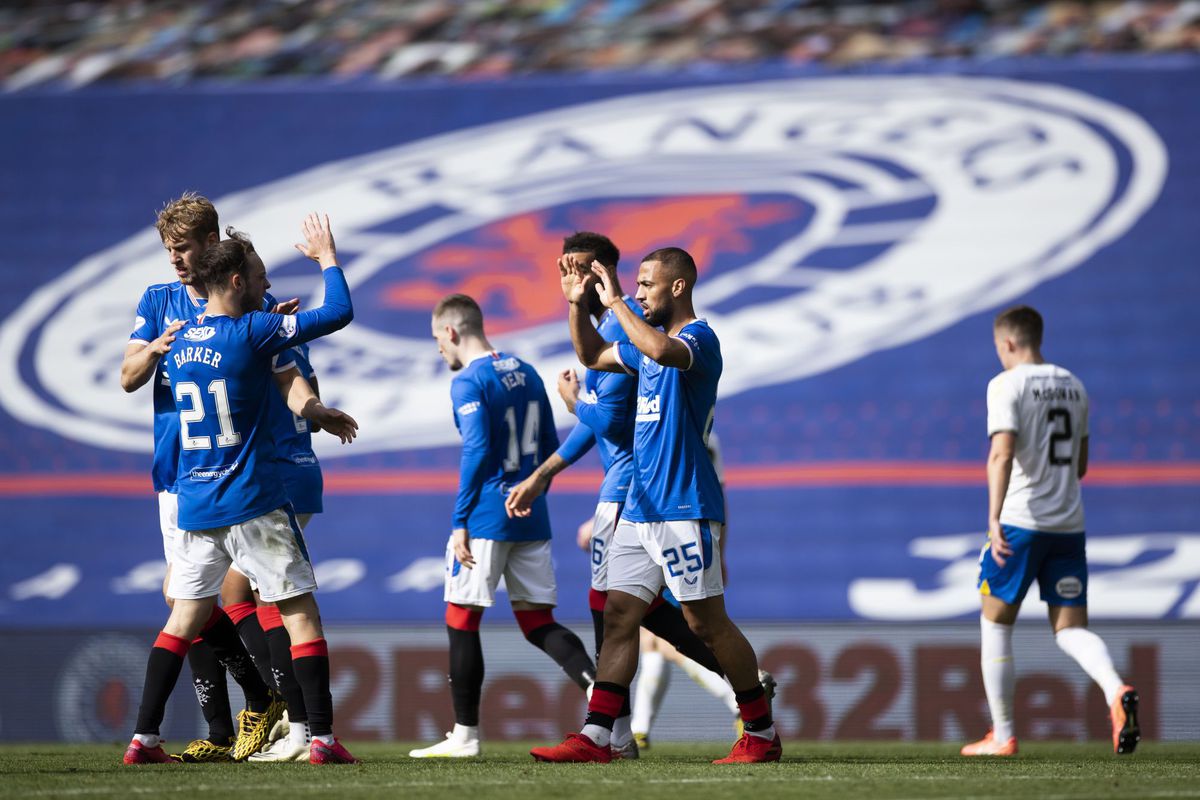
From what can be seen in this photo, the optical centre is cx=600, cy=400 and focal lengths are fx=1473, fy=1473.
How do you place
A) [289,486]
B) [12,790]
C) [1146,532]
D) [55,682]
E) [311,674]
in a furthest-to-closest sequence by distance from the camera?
[1146,532] < [55,682] < [289,486] < [311,674] < [12,790]

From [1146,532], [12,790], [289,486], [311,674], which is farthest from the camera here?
[1146,532]

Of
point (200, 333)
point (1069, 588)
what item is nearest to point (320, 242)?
point (200, 333)

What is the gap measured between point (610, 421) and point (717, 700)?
12.6 ft

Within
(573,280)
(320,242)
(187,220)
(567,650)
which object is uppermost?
(187,220)

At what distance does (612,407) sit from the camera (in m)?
6.10

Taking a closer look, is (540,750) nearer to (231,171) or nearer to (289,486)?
(289,486)

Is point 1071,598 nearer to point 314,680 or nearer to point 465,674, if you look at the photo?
point 465,674

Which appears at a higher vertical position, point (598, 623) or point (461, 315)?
point (461, 315)

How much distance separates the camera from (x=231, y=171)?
12.1m

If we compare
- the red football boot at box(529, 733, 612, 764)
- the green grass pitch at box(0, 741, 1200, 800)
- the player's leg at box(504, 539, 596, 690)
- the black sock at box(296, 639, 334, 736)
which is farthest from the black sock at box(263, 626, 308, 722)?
the player's leg at box(504, 539, 596, 690)

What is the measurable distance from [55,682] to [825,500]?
A: 18.1 feet

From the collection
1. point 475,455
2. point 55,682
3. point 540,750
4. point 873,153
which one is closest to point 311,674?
point 540,750

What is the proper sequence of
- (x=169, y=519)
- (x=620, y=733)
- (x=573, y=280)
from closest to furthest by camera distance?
(x=573, y=280) < (x=169, y=519) < (x=620, y=733)

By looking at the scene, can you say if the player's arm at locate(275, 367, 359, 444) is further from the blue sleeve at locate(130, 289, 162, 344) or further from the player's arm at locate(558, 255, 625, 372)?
the player's arm at locate(558, 255, 625, 372)
